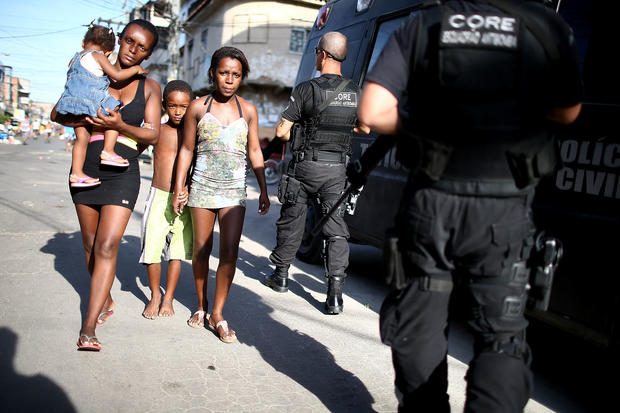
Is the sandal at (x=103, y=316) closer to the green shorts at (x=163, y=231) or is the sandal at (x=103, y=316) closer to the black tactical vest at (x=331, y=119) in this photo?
the green shorts at (x=163, y=231)

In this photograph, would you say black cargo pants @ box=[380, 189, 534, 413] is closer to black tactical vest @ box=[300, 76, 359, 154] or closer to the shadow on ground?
the shadow on ground

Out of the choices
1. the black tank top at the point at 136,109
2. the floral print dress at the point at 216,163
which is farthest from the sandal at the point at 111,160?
the floral print dress at the point at 216,163

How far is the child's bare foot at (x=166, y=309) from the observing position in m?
3.81

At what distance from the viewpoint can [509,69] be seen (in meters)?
1.71

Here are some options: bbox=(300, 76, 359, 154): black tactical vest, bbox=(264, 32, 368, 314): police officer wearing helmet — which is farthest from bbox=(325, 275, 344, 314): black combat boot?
bbox=(300, 76, 359, 154): black tactical vest

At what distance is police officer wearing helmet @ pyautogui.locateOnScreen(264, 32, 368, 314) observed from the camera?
417cm

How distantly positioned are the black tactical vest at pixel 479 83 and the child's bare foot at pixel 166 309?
105 inches

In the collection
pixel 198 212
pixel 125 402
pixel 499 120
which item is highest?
pixel 499 120

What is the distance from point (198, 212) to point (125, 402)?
1.34 m

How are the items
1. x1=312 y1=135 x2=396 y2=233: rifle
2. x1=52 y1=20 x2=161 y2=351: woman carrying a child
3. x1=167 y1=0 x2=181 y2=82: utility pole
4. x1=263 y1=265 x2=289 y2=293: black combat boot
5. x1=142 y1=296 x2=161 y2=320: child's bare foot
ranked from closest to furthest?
x1=312 y1=135 x2=396 y2=233: rifle, x1=52 y1=20 x2=161 y2=351: woman carrying a child, x1=142 y1=296 x2=161 y2=320: child's bare foot, x1=263 y1=265 x2=289 y2=293: black combat boot, x1=167 y1=0 x2=181 y2=82: utility pole

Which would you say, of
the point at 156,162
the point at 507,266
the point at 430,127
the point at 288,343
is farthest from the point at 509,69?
the point at 156,162

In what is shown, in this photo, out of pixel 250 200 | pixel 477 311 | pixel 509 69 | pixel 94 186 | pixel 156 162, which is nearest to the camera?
pixel 509 69

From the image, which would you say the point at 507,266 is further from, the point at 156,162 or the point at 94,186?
the point at 156,162

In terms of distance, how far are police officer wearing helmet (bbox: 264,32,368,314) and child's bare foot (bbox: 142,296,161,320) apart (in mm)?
1336
